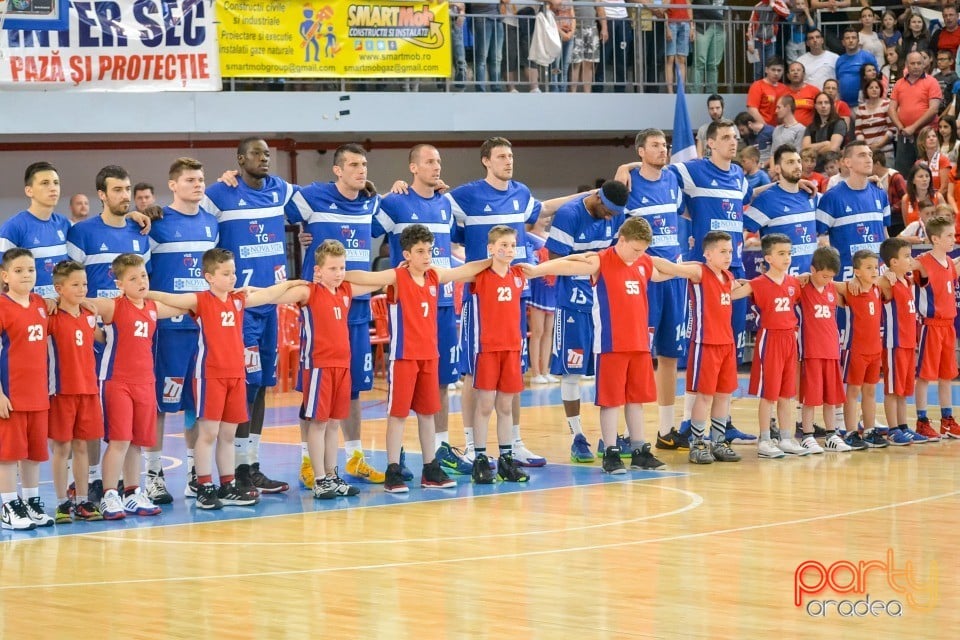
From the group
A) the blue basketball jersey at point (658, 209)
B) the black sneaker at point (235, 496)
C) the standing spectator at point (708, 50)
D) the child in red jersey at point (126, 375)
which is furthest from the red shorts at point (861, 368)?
the standing spectator at point (708, 50)

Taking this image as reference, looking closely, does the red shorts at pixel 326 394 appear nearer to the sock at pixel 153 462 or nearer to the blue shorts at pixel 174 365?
the blue shorts at pixel 174 365

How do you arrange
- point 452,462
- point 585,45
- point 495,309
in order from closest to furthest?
point 495,309 < point 452,462 < point 585,45

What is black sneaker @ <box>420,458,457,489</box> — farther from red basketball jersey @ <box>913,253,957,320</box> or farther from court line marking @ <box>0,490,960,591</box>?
red basketball jersey @ <box>913,253,957,320</box>

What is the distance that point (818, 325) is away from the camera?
10.8 m

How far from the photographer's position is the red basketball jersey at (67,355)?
8.66 metres

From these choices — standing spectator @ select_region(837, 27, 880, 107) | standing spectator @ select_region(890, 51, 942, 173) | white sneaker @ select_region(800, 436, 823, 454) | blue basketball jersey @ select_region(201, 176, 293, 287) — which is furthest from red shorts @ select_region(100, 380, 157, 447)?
standing spectator @ select_region(837, 27, 880, 107)

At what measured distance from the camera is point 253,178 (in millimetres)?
9766

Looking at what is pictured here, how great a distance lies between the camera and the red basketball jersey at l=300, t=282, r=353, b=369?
9.38m

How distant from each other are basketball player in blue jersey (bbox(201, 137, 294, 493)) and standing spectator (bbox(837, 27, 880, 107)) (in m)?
11.1

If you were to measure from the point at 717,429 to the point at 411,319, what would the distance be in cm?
257

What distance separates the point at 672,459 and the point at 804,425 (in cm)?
104

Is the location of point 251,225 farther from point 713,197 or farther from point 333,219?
point 713,197

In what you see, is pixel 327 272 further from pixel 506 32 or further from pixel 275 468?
pixel 506 32

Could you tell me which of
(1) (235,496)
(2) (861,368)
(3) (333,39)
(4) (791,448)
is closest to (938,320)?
(2) (861,368)
